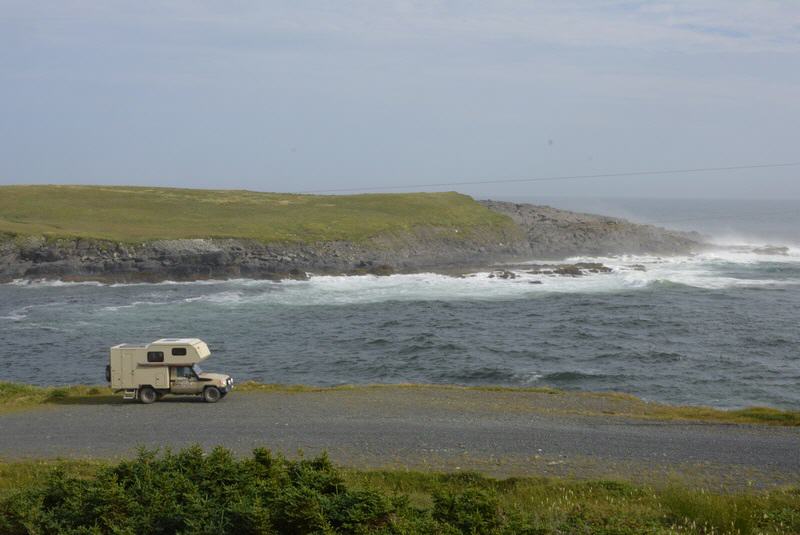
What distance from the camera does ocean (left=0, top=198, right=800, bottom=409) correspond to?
38938mm

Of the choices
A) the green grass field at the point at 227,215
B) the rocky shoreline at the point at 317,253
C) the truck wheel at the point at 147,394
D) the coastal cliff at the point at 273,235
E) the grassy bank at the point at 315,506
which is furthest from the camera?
the green grass field at the point at 227,215

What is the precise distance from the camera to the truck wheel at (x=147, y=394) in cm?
2939

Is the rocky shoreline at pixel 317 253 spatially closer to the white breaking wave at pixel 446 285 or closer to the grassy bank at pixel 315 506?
the white breaking wave at pixel 446 285

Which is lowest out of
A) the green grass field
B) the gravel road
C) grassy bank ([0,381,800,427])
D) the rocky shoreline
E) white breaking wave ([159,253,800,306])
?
grassy bank ([0,381,800,427])

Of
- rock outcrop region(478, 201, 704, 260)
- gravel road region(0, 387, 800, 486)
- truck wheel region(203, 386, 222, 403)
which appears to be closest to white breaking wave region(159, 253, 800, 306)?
rock outcrop region(478, 201, 704, 260)

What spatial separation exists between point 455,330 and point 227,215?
55216mm

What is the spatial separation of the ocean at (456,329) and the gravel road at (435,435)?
908 centimetres

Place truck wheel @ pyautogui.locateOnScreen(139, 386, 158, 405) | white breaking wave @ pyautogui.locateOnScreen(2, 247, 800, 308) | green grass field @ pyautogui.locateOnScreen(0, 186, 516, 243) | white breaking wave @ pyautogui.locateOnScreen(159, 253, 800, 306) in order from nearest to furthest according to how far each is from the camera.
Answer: truck wheel @ pyautogui.locateOnScreen(139, 386, 158, 405) < white breaking wave @ pyautogui.locateOnScreen(2, 247, 800, 308) < white breaking wave @ pyautogui.locateOnScreen(159, 253, 800, 306) < green grass field @ pyautogui.locateOnScreen(0, 186, 516, 243)

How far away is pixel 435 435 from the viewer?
23.6 meters

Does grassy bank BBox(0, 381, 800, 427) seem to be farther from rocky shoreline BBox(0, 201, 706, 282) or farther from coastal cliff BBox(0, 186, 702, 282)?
coastal cliff BBox(0, 186, 702, 282)

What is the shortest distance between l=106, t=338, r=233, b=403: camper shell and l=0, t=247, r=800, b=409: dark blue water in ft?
30.1

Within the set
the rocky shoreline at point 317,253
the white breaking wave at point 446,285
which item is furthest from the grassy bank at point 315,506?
the rocky shoreline at point 317,253

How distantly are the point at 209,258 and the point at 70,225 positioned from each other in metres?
20.1

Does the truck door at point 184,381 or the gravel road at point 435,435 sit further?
the truck door at point 184,381
